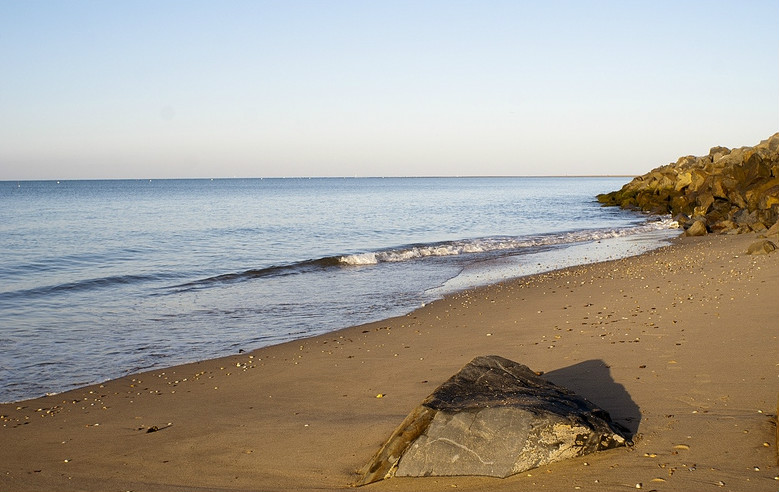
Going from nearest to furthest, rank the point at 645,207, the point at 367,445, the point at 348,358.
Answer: the point at 367,445, the point at 348,358, the point at 645,207

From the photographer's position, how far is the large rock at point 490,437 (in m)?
4.44

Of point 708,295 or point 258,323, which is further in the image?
point 258,323

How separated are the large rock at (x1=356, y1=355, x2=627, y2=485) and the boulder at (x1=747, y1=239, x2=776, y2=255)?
499 inches

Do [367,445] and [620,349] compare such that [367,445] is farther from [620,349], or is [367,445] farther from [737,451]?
[620,349]

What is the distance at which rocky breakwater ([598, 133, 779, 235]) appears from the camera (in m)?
23.8

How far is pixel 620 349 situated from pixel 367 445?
12.5 ft

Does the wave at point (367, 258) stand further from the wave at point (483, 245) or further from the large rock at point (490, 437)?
the large rock at point (490, 437)

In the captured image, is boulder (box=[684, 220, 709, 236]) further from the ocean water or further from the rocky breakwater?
the ocean water

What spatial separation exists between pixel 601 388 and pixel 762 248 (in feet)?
37.7

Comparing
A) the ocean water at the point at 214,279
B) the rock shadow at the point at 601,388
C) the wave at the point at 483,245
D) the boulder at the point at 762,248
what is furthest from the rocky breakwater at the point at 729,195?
the rock shadow at the point at 601,388

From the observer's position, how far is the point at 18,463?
5633 mm

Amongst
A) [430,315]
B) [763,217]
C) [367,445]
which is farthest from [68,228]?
[367,445]

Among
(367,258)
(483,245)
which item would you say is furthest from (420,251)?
(483,245)

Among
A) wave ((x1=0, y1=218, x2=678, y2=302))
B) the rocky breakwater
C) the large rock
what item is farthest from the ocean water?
the large rock
